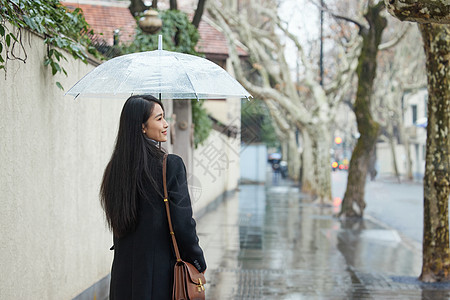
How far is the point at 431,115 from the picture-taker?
879 cm

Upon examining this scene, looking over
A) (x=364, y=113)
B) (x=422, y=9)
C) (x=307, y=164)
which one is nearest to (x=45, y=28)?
(x=422, y=9)

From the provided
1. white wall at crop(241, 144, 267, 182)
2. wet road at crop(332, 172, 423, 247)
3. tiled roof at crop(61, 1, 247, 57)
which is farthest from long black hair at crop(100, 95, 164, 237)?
white wall at crop(241, 144, 267, 182)

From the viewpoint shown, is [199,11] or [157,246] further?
[199,11]

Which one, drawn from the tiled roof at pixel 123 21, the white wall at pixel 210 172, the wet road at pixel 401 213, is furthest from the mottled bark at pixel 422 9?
the tiled roof at pixel 123 21

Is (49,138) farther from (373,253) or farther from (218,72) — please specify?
(373,253)

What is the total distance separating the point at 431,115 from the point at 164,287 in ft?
19.5

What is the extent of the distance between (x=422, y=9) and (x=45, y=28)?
294cm

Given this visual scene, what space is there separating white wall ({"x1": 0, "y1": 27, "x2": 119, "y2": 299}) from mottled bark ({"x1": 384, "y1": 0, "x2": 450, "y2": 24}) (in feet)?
9.01

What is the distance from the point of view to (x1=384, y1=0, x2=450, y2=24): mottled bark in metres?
5.06

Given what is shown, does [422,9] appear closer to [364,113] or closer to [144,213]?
[144,213]

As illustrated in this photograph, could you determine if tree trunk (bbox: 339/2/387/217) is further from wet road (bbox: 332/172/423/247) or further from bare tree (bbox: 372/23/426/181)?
bare tree (bbox: 372/23/426/181)

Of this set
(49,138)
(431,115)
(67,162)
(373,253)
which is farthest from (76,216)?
(373,253)

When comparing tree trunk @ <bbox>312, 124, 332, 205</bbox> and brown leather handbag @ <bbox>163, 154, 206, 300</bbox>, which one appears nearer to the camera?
brown leather handbag @ <bbox>163, 154, 206, 300</bbox>

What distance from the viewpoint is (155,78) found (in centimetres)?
494
